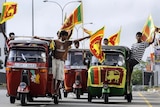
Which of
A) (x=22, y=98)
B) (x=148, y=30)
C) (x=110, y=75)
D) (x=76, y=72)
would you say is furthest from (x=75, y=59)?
(x=22, y=98)

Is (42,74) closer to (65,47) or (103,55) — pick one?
(65,47)

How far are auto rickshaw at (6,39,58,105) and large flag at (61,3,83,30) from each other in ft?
18.7

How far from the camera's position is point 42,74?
17.8m

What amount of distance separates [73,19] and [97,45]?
4649mm

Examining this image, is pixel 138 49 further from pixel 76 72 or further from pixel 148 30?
pixel 76 72

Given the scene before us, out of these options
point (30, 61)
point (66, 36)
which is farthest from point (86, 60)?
point (30, 61)

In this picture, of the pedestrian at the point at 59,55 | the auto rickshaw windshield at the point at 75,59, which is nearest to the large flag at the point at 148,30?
the pedestrian at the point at 59,55

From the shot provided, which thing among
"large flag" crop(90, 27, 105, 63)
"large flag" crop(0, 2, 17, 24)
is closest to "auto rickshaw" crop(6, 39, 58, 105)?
"large flag" crop(90, 27, 105, 63)

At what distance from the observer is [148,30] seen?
71.2 feet

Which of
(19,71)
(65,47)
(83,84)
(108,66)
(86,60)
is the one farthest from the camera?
(83,84)

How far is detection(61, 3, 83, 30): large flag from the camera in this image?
78.2 feet

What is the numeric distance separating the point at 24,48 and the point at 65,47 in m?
1.62

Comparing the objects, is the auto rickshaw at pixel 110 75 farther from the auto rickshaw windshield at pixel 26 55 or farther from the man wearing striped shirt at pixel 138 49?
the auto rickshaw windshield at pixel 26 55

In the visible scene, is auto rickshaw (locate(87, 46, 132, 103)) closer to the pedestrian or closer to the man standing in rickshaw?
the man standing in rickshaw
